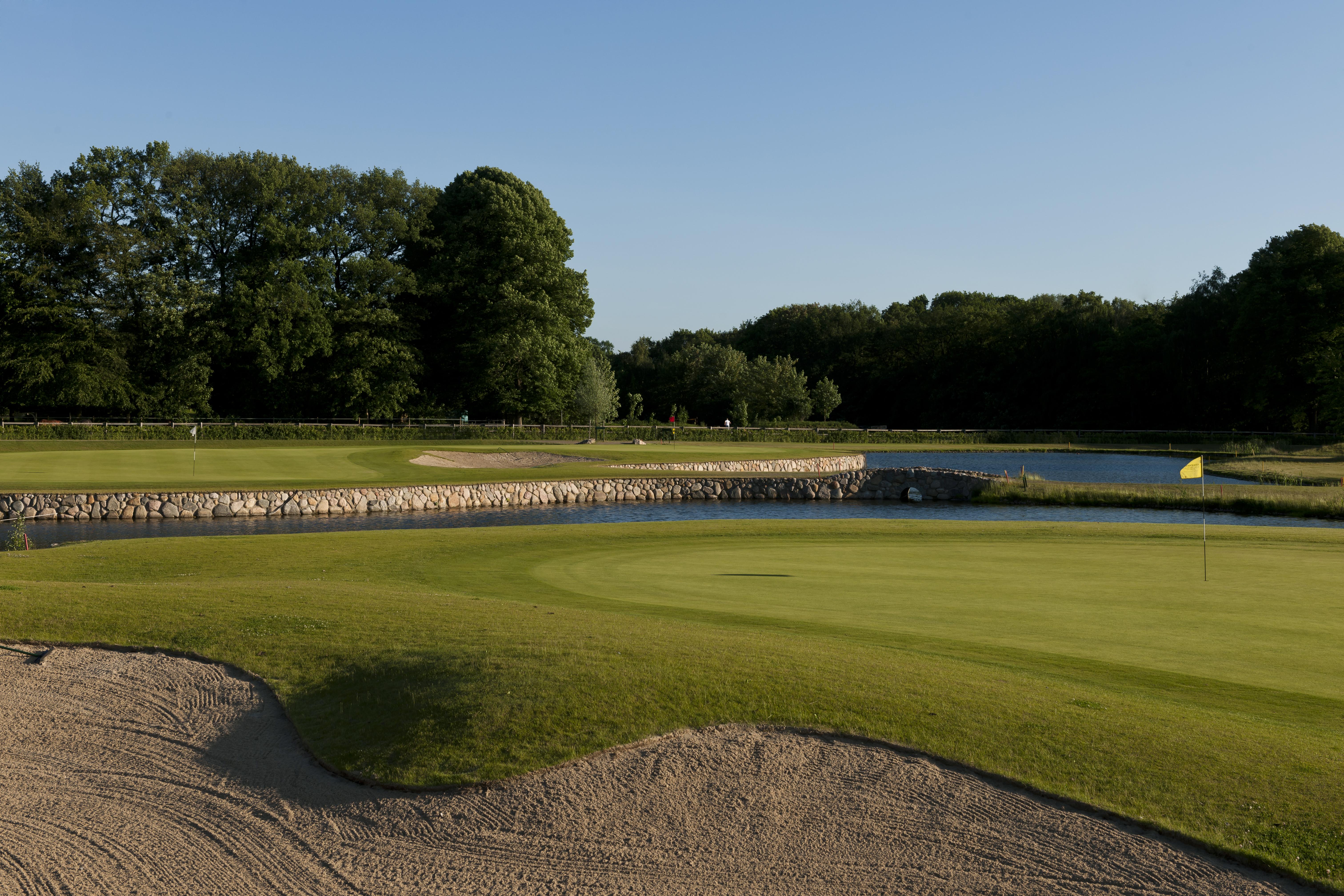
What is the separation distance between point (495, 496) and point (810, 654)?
25.3 meters

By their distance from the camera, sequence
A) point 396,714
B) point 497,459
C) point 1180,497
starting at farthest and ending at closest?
point 497,459 < point 1180,497 < point 396,714

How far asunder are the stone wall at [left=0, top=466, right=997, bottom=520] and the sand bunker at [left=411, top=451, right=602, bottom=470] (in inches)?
238

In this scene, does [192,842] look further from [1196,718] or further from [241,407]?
[241,407]

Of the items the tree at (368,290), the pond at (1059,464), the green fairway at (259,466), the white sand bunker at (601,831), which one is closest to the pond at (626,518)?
the green fairway at (259,466)

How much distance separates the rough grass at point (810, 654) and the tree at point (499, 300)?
140 ft

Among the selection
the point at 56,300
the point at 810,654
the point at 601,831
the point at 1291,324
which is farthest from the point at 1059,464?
the point at 56,300

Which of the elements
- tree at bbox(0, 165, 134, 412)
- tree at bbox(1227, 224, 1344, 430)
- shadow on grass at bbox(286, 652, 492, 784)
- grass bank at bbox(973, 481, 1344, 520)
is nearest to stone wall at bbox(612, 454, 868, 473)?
grass bank at bbox(973, 481, 1344, 520)

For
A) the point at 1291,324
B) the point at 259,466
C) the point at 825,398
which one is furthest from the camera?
the point at 825,398

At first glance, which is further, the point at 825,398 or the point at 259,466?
the point at 825,398

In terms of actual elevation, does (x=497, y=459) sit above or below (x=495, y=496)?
above

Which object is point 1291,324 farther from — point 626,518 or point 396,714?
point 396,714

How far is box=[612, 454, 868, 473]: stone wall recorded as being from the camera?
141ft

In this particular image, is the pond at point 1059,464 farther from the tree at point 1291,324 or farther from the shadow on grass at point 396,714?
the shadow on grass at point 396,714

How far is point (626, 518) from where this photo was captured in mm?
28688
